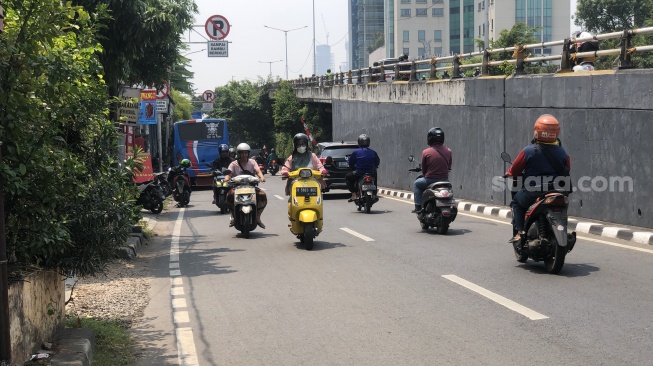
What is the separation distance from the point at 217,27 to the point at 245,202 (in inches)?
713

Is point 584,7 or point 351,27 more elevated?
point 351,27

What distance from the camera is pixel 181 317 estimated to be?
804cm

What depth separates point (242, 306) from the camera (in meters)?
8.27

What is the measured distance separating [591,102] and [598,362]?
32.2 ft

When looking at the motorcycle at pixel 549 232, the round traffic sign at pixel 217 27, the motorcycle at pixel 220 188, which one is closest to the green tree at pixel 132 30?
the motorcycle at pixel 220 188

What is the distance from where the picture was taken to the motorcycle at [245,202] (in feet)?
46.4

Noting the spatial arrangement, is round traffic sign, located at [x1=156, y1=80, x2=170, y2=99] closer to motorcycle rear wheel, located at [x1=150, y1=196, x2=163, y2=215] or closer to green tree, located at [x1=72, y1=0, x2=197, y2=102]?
green tree, located at [x1=72, y1=0, x2=197, y2=102]

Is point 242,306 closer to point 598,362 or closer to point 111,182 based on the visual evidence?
point 111,182

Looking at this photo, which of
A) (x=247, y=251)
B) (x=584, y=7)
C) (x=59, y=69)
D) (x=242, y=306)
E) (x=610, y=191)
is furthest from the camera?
(x=584, y=7)

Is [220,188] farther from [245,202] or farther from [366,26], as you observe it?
[366,26]

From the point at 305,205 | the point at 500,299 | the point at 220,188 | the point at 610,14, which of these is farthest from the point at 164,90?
the point at 610,14

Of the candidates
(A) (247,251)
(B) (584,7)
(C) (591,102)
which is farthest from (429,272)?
(B) (584,7)

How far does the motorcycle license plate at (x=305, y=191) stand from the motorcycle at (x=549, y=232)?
3987mm

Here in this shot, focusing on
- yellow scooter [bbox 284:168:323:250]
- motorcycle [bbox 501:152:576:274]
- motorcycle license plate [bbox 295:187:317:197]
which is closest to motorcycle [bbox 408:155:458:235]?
yellow scooter [bbox 284:168:323:250]
